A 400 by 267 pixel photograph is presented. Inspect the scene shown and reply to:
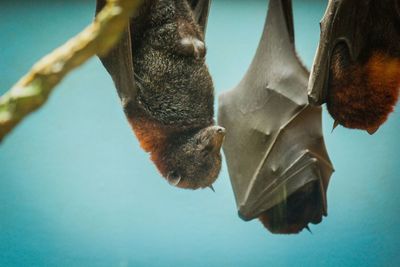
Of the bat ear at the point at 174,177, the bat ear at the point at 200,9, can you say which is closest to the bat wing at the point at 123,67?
the bat ear at the point at 174,177

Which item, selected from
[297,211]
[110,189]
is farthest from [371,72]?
[110,189]

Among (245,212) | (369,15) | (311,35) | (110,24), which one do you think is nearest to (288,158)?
(245,212)

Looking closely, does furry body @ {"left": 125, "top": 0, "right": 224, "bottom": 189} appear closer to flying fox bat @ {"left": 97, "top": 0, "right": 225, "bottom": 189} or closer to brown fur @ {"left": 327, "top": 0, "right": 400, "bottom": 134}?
flying fox bat @ {"left": 97, "top": 0, "right": 225, "bottom": 189}

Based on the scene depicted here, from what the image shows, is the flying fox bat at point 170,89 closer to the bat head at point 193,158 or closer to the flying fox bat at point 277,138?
the bat head at point 193,158

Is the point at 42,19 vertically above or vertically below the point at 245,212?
Answer: above

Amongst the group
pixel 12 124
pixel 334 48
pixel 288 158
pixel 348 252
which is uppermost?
pixel 12 124

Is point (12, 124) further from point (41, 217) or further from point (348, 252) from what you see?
point (348, 252)

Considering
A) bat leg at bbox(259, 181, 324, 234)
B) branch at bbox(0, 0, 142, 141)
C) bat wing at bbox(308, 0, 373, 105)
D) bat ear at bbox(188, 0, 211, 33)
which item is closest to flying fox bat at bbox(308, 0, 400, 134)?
bat wing at bbox(308, 0, 373, 105)
